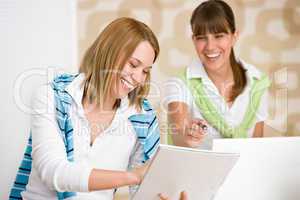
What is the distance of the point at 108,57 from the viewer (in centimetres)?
146

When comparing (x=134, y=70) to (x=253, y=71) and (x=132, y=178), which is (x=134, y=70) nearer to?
(x=132, y=178)

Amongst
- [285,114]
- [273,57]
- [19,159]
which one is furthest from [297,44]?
[19,159]

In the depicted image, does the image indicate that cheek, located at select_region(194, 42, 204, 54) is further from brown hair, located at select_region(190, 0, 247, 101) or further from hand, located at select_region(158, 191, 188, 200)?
hand, located at select_region(158, 191, 188, 200)

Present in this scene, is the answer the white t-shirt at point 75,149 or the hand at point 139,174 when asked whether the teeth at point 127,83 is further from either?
the hand at point 139,174

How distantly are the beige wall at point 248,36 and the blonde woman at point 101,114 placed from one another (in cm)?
22

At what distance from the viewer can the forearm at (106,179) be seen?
1.17m

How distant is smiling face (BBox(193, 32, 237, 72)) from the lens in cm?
185

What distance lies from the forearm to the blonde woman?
53 millimetres

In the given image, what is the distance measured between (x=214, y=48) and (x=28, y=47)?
2.50 feet

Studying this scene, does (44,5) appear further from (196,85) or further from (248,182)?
(248,182)

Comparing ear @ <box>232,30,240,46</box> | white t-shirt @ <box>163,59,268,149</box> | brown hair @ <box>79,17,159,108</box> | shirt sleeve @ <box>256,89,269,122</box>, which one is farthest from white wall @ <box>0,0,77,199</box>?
shirt sleeve @ <box>256,89,269,122</box>

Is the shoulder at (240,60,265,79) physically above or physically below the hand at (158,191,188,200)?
above

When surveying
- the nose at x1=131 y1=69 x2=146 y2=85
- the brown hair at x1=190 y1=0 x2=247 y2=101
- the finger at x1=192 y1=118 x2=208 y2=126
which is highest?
the brown hair at x1=190 y1=0 x2=247 y2=101

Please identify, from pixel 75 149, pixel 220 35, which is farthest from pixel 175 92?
pixel 75 149
